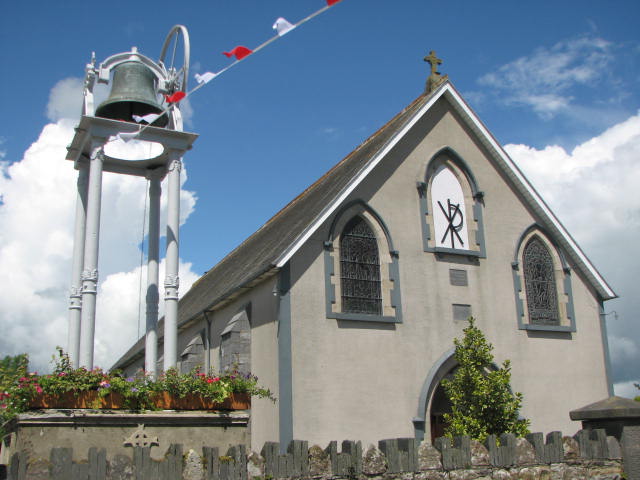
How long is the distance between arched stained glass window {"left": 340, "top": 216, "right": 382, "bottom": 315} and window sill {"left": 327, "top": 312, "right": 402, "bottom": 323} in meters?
0.22

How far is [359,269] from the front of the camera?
16766 millimetres

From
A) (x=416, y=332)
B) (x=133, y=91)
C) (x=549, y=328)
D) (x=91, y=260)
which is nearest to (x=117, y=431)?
(x=91, y=260)

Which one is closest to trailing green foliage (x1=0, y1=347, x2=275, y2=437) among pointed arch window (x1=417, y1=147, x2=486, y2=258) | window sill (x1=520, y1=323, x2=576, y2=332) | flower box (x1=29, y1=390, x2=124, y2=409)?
flower box (x1=29, y1=390, x2=124, y2=409)

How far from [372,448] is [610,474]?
3.75 metres

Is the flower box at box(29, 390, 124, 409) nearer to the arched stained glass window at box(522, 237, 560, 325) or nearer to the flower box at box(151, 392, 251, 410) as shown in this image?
the flower box at box(151, 392, 251, 410)

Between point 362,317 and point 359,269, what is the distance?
1262 millimetres

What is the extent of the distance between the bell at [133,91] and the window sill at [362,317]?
19.0 ft

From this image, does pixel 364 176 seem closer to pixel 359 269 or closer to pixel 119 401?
pixel 359 269

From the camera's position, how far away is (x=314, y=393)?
49.6ft

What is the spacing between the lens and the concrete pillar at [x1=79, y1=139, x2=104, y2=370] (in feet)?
37.4

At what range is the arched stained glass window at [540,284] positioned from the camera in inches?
730

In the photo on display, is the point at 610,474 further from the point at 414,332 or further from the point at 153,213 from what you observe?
the point at 153,213

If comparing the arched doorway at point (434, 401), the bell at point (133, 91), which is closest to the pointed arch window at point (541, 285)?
the arched doorway at point (434, 401)

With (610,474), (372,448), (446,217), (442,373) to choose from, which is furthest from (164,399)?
(446,217)
